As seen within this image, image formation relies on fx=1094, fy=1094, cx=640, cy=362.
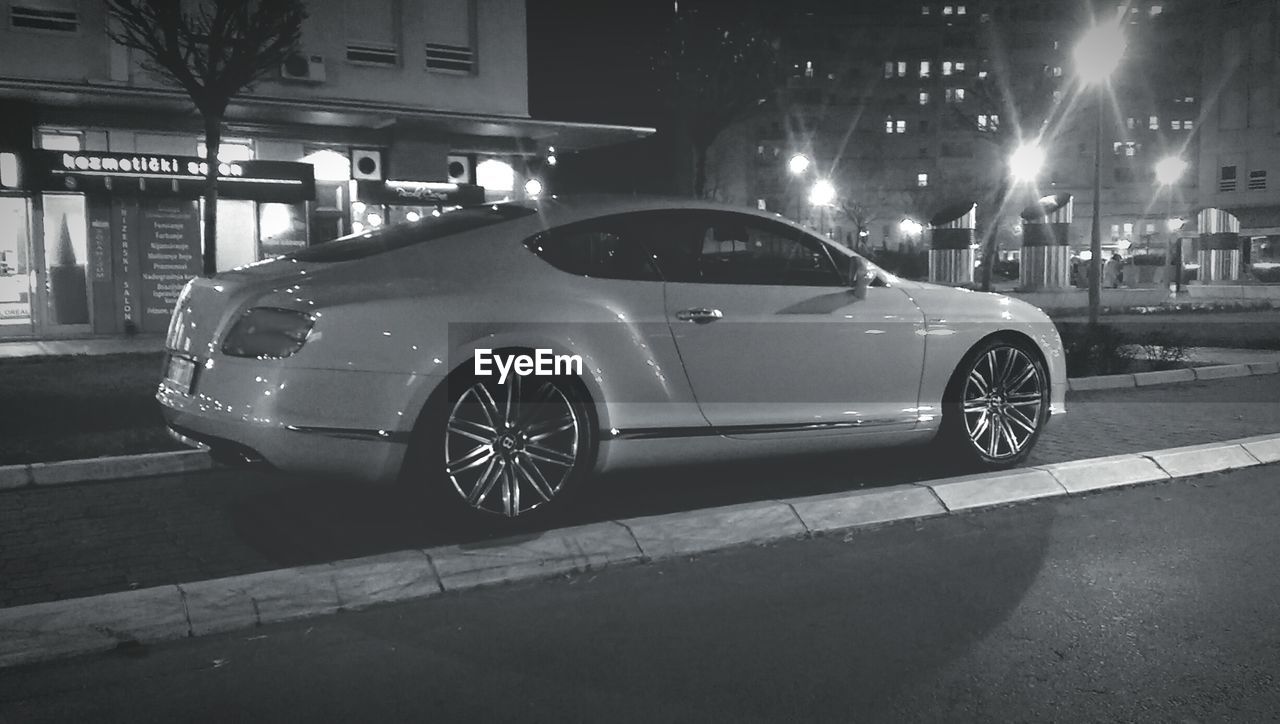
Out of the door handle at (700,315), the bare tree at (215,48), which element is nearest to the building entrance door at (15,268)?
the bare tree at (215,48)

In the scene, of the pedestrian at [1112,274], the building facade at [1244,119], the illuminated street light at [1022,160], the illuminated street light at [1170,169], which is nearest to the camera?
the illuminated street light at [1022,160]

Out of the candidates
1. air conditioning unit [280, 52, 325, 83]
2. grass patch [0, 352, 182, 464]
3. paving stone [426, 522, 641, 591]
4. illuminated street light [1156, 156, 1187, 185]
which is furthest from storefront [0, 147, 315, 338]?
illuminated street light [1156, 156, 1187, 185]

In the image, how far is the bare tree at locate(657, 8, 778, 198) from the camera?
22750mm

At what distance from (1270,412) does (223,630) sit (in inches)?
337

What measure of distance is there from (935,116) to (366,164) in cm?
9004

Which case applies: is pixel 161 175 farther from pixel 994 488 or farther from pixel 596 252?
pixel 994 488

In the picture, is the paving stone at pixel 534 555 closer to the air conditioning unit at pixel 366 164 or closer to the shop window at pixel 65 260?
the shop window at pixel 65 260

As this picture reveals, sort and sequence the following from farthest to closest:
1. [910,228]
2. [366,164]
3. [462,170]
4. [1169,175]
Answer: [910,228] < [1169,175] < [462,170] < [366,164]

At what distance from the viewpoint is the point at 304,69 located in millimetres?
20438

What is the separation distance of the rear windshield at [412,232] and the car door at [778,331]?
30.0 inches

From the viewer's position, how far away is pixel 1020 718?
10.2ft

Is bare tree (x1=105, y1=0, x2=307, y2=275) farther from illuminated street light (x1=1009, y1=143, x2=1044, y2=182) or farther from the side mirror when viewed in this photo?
illuminated street light (x1=1009, y1=143, x2=1044, y2=182)

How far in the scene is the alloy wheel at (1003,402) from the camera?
6.48 meters

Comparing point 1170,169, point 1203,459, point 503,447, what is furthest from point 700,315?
point 1170,169
